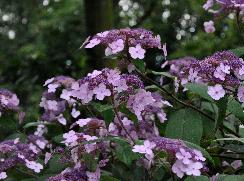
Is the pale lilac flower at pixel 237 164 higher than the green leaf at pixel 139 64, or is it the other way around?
the green leaf at pixel 139 64

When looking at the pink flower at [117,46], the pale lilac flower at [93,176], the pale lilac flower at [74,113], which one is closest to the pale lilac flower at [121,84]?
the pink flower at [117,46]

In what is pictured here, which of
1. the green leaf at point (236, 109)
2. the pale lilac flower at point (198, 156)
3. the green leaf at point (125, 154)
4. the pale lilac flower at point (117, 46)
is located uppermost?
the pale lilac flower at point (117, 46)

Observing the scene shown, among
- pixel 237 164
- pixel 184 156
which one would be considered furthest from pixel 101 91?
pixel 237 164

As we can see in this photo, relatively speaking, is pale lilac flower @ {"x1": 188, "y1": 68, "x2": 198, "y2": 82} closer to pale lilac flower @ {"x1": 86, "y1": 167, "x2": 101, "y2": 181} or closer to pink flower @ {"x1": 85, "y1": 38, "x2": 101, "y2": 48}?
pink flower @ {"x1": 85, "y1": 38, "x2": 101, "y2": 48}

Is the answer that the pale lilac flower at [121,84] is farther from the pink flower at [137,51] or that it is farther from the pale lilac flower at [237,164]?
the pale lilac flower at [237,164]

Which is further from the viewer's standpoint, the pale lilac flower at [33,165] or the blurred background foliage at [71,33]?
the blurred background foliage at [71,33]

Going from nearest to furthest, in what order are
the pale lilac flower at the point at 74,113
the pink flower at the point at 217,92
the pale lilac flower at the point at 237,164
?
the pink flower at the point at 217,92 → the pale lilac flower at the point at 237,164 → the pale lilac flower at the point at 74,113

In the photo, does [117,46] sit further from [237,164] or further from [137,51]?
[237,164]
